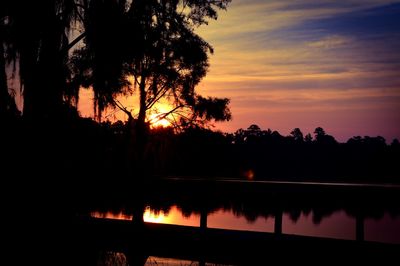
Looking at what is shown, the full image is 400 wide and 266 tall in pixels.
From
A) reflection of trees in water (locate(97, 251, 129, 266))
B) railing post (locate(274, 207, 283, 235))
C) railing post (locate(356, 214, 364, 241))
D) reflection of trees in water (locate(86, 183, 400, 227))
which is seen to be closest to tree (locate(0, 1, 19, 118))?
reflection of trees in water (locate(97, 251, 129, 266))

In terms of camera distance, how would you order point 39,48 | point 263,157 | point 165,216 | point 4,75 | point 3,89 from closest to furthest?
point 3,89, point 4,75, point 39,48, point 165,216, point 263,157

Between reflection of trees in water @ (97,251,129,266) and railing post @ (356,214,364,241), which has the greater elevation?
railing post @ (356,214,364,241)

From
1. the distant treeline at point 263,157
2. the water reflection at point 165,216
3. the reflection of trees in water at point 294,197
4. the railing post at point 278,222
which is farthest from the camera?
the distant treeline at point 263,157

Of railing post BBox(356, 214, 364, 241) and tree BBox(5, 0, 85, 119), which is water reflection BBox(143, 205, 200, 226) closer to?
railing post BBox(356, 214, 364, 241)

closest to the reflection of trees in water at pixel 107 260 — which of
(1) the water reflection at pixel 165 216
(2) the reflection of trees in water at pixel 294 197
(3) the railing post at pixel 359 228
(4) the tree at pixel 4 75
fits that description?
(4) the tree at pixel 4 75

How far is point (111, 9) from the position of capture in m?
5.51

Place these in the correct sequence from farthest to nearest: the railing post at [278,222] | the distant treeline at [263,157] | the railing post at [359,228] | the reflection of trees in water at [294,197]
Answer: the distant treeline at [263,157] → the railing post at [278,222] → the railing post at [359,228] → the reflection of trees in water at [294,197]

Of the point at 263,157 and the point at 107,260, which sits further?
the point at 263,157

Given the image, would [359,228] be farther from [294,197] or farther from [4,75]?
[4,75]

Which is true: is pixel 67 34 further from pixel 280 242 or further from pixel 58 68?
pixel 280 242

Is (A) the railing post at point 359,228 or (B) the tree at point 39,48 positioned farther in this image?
(A) the railing post at point 359,228

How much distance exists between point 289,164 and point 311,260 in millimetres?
42213

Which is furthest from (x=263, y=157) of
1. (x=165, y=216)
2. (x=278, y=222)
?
(x=278, y=222)

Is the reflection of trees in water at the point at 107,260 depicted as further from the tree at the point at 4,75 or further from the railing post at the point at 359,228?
the railing post at the point at 359,228
